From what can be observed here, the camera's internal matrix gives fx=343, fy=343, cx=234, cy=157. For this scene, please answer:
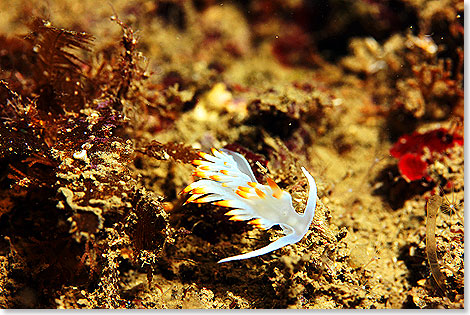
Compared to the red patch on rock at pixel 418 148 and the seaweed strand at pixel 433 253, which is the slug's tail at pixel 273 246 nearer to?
the seaweed strand at pixel 433 253

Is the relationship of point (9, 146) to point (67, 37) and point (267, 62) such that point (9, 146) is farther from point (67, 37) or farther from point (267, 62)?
point (267, 62)

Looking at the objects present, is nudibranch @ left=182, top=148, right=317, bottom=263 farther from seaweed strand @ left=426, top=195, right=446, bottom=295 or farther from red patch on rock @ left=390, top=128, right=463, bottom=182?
red patch on rock @ left=390, top=128, right=463, bottom=182

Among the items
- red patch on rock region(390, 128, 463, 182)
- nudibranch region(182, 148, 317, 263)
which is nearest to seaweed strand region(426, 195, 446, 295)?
red patch on rock region(390, 128, 463, 182)

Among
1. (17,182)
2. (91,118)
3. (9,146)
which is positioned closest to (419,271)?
(91,118)

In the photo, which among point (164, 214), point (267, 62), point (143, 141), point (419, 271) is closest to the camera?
point (164, 214)

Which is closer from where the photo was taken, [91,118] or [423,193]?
[91,118]

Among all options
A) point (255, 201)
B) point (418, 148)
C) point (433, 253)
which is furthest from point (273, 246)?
point (418, 148)

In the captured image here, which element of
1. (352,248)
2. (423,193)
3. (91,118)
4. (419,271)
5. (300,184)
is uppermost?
(91,118)

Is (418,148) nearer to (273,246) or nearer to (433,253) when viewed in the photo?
(433,253)

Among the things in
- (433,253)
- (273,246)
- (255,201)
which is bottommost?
(433,253)
